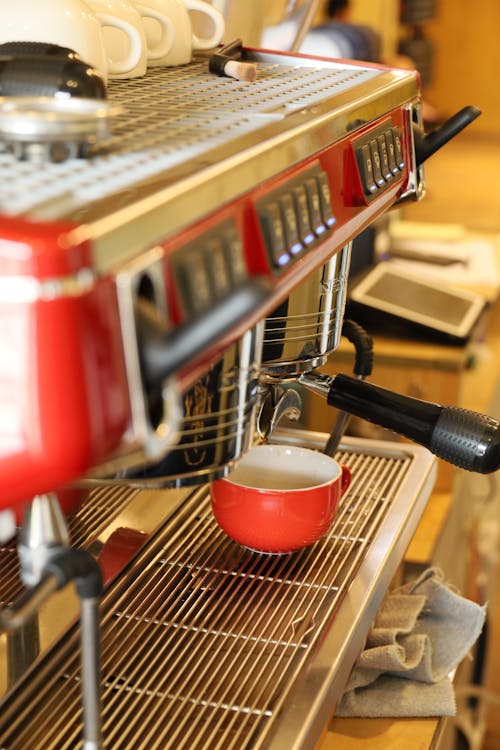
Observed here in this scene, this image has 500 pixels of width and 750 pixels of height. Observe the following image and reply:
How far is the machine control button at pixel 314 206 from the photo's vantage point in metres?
0.71

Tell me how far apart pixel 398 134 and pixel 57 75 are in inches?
16.6

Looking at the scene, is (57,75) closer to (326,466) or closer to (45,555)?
(45,555)

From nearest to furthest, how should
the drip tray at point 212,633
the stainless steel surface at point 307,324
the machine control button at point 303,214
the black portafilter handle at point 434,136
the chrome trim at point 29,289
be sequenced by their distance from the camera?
1. the chrome trim at point 29,289
2. the machine control button at point 303,214
3. the drip tray at point 212,633
4. the stainless steel surface at point 307,324
5. the black portafilter handle at point 434,136

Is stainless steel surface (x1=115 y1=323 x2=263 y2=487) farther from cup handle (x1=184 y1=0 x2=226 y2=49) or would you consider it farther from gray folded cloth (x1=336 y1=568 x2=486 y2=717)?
cup handle (x1=184 y1=0 x2=226 y2=49)

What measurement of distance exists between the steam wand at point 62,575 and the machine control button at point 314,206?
9.3 inches

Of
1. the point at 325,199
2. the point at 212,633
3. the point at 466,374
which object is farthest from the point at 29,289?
the point at 466,374

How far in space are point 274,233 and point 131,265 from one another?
0.15m

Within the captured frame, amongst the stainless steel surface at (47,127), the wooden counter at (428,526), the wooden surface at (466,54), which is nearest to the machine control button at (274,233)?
the stainless steel surface at (47,127)

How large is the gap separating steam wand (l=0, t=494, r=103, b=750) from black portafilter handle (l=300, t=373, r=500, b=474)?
34 centimetres

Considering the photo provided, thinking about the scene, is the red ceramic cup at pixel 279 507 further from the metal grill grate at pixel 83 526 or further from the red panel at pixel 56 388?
the red panel at pixel 56 388

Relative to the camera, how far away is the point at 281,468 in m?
1.12

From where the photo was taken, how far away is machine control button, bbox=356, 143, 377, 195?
84 centimetres

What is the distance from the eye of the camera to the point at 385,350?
203cm


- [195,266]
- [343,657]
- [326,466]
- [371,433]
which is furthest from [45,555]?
[371,433]
